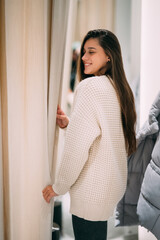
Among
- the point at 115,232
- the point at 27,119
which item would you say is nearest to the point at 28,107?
the point at 27,119

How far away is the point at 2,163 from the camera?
101 centimetres

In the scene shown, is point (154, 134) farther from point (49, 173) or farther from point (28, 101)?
point (28, 101)

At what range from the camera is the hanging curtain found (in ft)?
3.17

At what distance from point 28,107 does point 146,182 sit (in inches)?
25.9

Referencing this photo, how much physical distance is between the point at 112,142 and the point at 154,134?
1.25 feet

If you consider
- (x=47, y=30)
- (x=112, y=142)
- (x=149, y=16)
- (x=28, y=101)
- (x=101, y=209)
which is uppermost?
(x=149, y=16)

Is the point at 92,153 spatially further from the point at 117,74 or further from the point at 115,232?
the point at 115,232

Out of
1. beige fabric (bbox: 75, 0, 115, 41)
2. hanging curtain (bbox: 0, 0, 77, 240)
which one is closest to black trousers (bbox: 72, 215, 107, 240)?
hanging curtain (bbox: 0, 0, 77, 240)

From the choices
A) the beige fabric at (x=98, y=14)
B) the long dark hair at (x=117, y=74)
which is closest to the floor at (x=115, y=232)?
the long dark hair at (x=117, y=74)

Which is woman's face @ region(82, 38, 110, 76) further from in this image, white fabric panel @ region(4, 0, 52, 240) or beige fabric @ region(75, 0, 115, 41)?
beige fabric @ region(75, 0, 115, 41)

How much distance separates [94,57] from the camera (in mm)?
1165

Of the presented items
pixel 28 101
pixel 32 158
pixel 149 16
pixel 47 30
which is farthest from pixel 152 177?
pixel 149 16

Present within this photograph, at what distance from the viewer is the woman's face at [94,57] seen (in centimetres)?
116

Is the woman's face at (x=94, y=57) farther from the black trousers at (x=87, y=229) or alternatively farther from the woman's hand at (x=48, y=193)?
the black trousers at (x=87, y=229)
